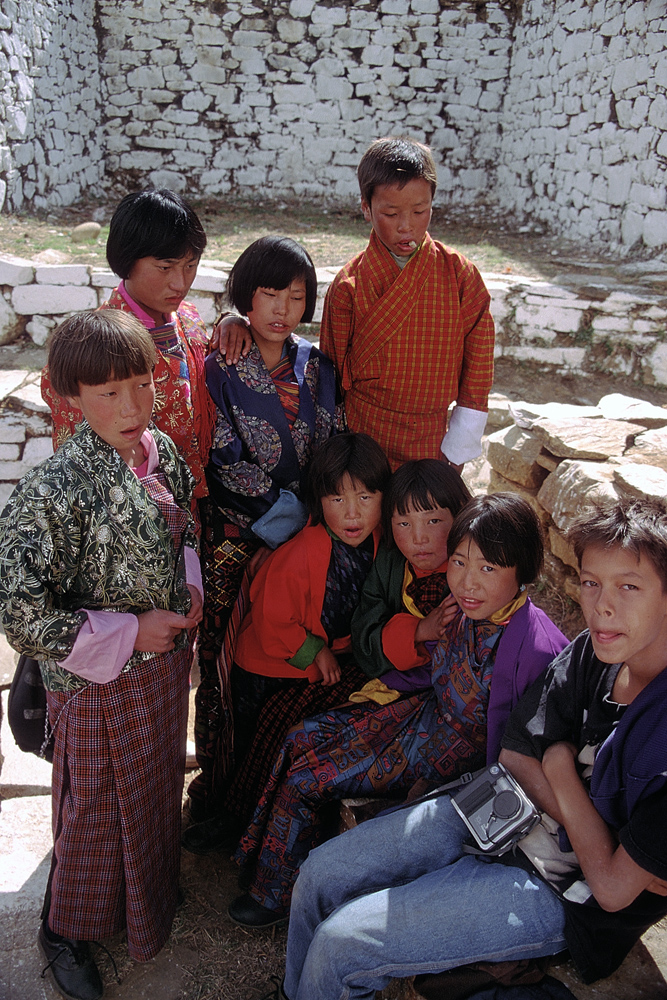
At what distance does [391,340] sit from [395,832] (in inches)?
59.0

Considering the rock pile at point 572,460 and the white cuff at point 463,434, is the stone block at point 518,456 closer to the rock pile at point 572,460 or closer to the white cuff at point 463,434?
the rock pile at point 572,460

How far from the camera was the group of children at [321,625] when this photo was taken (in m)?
1.48

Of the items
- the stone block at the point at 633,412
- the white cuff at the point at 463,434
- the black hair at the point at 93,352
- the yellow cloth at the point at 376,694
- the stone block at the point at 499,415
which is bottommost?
the stone block at the point at 499,415

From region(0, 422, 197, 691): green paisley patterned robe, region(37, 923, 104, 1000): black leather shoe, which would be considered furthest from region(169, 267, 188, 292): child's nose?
region(37, 923, 104, 1000): black leather shoe

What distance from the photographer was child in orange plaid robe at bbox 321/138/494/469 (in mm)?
2289

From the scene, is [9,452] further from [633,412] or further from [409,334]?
[633,412]

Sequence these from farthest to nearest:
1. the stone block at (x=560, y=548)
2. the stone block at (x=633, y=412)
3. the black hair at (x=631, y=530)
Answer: the stone block at (x=633, y=412) → the stone block at (x=560, y=548) → the black hair at (x=631, y=530)

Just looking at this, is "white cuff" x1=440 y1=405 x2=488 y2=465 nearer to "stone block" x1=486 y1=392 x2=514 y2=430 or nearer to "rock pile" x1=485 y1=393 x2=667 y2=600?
"rock pile" x1=485 y1=393 x2=667 y2=600

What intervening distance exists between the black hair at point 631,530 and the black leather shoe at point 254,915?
137 centimetres

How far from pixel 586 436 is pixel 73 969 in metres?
2.74

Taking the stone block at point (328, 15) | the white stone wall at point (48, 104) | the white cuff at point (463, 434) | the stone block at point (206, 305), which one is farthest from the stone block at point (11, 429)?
the stone block at point (328, 15)

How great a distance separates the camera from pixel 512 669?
1737 millimetres

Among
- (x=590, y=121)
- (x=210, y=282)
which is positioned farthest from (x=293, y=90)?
(x=210, y=282)

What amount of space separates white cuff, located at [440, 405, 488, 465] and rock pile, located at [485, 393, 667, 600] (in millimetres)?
589
